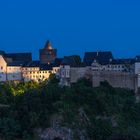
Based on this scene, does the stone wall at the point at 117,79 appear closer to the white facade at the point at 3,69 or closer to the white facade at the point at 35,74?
the white facade at the point at 35,74

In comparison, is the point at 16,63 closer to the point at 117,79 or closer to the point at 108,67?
the point at 108,67

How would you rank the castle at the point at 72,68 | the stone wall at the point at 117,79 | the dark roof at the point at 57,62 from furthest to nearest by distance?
the dark roof at the point at 57,62 → the castle at the point at 72,68 → the stone wall at the point at 117,79

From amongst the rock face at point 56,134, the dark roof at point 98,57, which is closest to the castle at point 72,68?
the dark roof at point 98,57

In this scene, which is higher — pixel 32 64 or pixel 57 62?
pixel 57 62

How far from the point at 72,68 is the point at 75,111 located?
693 centimetres

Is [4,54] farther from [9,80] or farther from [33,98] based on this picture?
[33,98]

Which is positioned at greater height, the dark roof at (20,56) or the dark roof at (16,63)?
the dark roof at (20,56)

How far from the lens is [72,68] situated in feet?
176

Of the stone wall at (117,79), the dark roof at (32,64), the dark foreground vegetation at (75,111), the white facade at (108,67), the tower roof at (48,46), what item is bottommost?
the dark foreground vegetation at (75,111)

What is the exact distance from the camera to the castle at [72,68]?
2039 inches

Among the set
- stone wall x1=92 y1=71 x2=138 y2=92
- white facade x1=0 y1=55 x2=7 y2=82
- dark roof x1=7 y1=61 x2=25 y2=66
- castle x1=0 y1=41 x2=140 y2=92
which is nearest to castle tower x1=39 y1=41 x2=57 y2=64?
castle x1=0 y1=41 x2=140 y2=92

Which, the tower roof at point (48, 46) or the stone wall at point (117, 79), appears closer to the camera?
the stone wall at point (117, 79)

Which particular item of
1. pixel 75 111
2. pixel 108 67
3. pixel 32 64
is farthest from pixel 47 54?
pixel 75 111

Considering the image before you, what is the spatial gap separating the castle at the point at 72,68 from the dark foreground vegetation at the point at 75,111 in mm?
1553
